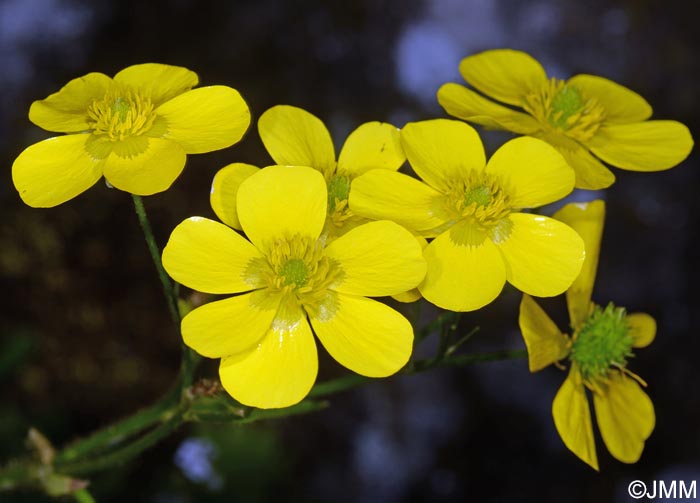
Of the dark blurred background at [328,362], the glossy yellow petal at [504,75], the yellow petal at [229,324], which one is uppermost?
the glossy yellow petal at [504,75]

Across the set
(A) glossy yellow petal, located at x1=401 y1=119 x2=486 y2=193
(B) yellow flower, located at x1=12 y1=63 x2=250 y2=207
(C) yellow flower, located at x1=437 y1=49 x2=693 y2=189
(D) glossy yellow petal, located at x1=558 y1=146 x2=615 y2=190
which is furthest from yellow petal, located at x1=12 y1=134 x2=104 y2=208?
(D) glossy yellow petal, located at x1=558 y1=146 x2=615 y2=190

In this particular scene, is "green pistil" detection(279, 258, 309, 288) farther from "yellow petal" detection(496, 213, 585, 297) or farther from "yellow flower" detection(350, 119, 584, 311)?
"yellow petal" detection(496, 213, 585, 297)

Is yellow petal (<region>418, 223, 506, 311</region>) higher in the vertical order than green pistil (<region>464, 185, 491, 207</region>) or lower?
lower

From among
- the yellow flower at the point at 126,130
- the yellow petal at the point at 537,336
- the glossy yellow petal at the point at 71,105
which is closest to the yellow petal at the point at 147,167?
the yellow flower at the point at 126,130

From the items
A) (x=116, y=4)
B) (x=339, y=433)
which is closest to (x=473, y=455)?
(x=339, y=433)

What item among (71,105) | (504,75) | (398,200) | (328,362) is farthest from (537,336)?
(328,362)

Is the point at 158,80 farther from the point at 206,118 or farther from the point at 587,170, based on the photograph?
the point at 587,170

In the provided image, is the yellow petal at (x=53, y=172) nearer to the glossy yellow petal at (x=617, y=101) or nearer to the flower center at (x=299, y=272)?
the flower center at (x=299, y=272)
